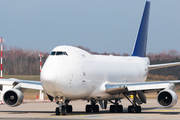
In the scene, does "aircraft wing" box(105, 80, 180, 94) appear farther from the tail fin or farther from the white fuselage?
the tail fin

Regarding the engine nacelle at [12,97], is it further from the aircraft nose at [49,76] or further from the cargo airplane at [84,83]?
the aircraft nose at [49,76]

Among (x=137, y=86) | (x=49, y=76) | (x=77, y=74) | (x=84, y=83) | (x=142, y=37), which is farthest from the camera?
(x=142, y=37)

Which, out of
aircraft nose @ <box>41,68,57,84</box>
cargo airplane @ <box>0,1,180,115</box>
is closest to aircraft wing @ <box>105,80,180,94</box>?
cargo airplane @ <box>0,1,180,115</box>

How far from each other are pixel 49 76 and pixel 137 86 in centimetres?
528

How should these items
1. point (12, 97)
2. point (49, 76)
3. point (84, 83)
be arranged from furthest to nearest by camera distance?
point (12, 97) → point (84, 83) → point (49, 76)

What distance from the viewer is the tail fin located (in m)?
29.5

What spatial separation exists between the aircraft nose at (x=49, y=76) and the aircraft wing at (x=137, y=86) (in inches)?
170

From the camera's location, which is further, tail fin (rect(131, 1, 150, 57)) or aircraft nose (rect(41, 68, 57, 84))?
tail fin (rect(131, 1, 150, 57))

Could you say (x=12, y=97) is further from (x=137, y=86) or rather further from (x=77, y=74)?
(x=137, y=86)

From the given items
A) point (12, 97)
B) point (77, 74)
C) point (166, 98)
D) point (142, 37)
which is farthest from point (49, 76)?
point (142, 37)

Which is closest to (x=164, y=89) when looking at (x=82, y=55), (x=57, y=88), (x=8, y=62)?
(x=82, y=55)

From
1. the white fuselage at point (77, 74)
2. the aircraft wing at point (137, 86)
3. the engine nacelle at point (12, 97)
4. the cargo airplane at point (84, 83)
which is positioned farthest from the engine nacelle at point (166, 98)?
the engine nacelle at point (12, 97)

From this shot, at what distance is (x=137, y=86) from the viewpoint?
19875 millimetres

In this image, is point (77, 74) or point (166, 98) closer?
point (77, 74)
